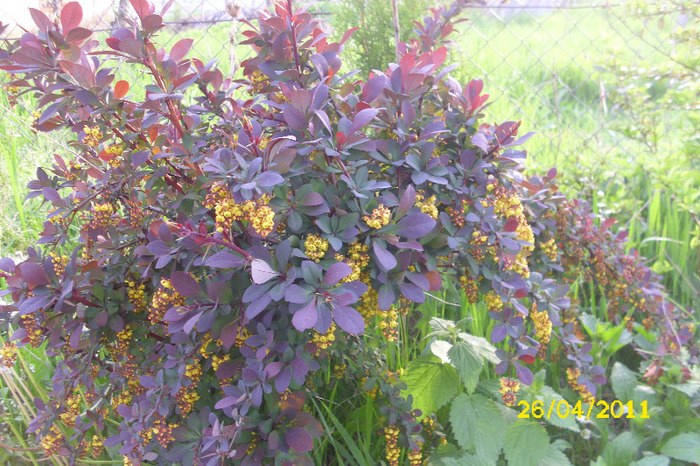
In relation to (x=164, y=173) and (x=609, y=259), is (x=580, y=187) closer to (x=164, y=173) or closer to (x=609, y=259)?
(x=609, y=259)

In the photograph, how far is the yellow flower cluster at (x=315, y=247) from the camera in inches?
38.5

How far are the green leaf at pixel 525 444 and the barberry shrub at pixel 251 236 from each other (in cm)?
31

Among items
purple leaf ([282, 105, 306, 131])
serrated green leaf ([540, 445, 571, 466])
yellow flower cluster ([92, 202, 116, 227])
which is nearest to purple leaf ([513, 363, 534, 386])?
serrated green leaf ([540, 445, 571, 466])

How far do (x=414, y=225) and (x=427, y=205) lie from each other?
4.3 inches

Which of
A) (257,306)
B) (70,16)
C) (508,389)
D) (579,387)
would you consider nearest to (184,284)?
(257,306)

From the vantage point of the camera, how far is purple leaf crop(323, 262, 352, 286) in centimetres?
90

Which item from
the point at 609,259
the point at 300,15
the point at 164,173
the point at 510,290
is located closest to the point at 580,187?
the point at 609,259

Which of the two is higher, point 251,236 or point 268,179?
point 268,179

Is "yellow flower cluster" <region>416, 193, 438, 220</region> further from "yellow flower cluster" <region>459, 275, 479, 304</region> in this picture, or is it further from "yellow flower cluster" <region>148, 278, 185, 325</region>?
"yellow flower cluster" <region>148, 278, 185, 325</region>

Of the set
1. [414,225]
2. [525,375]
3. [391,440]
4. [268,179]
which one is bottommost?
[391,440]

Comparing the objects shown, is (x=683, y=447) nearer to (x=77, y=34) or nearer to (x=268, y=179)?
(x=268, y=179)

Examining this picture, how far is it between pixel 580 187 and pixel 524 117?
3.67ft

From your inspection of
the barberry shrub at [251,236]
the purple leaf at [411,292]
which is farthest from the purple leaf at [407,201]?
the purple leaf at [411,292]

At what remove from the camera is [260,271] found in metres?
0.88
